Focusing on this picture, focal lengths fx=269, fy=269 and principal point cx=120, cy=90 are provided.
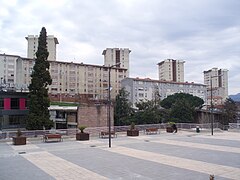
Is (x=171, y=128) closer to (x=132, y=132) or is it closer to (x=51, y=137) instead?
(x=132, y=132)

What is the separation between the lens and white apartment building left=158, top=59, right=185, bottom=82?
136 m

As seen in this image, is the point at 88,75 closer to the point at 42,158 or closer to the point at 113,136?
the point at 113,136

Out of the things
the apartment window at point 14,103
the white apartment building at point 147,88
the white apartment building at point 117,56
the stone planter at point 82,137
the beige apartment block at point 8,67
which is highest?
the white apartment building at point 117,56

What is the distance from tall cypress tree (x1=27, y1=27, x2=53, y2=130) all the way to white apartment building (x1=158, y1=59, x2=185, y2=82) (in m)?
110

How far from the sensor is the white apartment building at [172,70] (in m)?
136

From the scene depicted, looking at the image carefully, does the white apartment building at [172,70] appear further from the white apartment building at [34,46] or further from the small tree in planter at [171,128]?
the small tree in planter at [171,128]

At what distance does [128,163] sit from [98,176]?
280cm

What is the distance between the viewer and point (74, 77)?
9350 cm

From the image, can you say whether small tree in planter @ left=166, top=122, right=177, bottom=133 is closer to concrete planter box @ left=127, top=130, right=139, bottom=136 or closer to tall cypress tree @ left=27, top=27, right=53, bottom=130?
concrete planter box @ left=127, top=130, right=139, bottom=136

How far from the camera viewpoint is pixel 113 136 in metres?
25.8

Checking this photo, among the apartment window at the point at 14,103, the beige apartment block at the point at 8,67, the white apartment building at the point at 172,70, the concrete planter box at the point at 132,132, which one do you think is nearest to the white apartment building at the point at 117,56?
the white apartment building at the point at 172,70

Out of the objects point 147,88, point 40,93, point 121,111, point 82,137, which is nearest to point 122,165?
point 82,137

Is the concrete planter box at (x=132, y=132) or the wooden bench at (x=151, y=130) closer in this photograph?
the concrete planter box at (x=132, y=132)

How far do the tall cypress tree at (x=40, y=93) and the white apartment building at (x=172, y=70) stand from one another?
110099 millimetres
